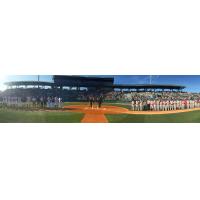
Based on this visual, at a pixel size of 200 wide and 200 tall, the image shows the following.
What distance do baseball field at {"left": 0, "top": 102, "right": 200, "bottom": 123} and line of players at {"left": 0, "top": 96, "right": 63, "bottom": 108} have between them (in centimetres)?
8

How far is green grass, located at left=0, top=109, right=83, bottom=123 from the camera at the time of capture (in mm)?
5551

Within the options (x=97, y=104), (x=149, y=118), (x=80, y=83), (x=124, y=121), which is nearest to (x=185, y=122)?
(x=149, y=118)

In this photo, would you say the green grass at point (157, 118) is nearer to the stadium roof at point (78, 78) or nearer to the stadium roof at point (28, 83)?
the stadium roof at point (78, 78)

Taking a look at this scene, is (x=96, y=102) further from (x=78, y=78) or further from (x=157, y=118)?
(x=157, y=118)

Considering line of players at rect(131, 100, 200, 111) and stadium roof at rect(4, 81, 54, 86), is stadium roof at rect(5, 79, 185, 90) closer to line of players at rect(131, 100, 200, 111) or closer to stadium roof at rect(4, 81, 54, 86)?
stadium roof at rect(4, 81, 54, 86)

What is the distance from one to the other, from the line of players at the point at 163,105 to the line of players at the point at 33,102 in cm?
126

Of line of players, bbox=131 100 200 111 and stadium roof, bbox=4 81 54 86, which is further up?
stadium roof, bbox=4 81 54 86

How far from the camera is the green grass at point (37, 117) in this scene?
555 centimetres

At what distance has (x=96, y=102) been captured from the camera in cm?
568

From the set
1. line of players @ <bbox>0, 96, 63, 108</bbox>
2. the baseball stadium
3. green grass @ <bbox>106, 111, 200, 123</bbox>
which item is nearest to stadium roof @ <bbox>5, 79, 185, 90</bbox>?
the baseball stadium

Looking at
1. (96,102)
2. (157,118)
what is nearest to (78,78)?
(96,102)

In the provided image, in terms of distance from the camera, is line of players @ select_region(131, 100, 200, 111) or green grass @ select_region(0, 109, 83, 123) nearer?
green grass @ select_region(0, 109, 83, 123)
